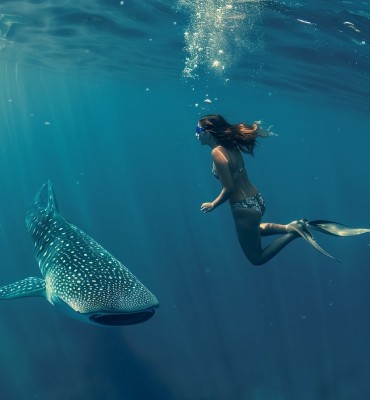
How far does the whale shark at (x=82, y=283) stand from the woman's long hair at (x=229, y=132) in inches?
105

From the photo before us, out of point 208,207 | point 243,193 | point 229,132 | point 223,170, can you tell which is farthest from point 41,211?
point 229,132

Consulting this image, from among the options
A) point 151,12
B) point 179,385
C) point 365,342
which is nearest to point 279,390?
point 179,385

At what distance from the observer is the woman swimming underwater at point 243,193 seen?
22.6 feet

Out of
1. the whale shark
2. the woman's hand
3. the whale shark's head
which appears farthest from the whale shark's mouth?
the whale shark's head

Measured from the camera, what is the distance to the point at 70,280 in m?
5.89

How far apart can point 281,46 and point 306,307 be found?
12.1 metres

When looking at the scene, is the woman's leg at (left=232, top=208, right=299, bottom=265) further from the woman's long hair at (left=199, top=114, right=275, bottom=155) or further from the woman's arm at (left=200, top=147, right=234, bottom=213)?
the woman's long hair at (left=199, top=114, right=275, bottom=155)

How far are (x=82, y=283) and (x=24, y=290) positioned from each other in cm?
185

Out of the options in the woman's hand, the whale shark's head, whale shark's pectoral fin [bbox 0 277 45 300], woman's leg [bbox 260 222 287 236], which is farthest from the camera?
the whale shark's head

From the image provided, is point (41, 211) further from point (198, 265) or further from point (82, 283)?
point (198, 265)

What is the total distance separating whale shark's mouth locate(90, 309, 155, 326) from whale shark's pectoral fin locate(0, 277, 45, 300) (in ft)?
6.29

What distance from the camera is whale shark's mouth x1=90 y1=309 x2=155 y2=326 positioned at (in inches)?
207

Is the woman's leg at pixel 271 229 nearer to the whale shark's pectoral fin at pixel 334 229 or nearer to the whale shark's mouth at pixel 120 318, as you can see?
the whale shark's pectoral fin at pixel 334 229

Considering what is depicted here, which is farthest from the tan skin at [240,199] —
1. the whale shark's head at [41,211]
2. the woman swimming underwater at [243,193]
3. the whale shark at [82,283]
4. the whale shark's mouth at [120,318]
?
the whale shark's head at [41,211]
